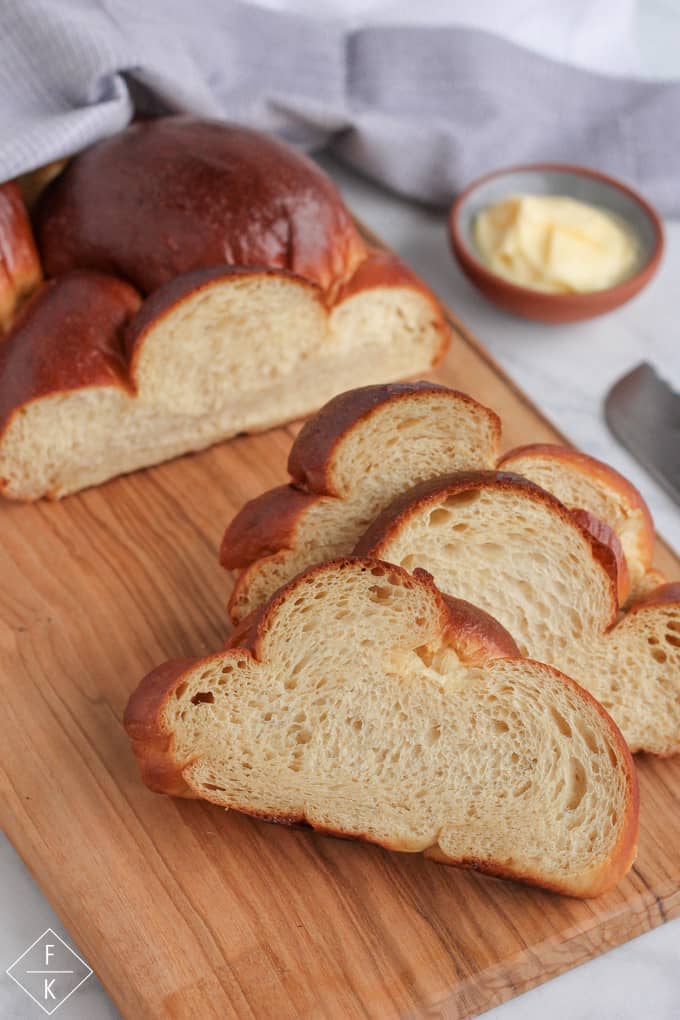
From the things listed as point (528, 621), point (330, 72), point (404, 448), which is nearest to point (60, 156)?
point (330, 72)

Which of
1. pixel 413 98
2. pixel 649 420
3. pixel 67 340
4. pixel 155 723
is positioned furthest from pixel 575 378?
pixel 155 723

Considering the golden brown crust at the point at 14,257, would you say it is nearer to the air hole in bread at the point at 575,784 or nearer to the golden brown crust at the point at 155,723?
the golden brown crust at the point at 155,723

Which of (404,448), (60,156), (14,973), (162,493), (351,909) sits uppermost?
(60,156)

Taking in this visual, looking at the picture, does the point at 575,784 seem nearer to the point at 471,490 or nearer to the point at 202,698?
the point at 471,490

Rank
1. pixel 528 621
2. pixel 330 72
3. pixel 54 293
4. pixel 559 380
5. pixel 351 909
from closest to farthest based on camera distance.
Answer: pixel 351 909
pixel 528 621
pixel 54 293
pixel 559 380
pixel 330 72

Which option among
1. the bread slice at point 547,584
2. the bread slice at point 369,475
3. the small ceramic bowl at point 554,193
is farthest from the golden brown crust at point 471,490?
the small ceramic bowl at point 554,193

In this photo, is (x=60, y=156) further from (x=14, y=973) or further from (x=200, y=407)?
(x=14, y=973)
